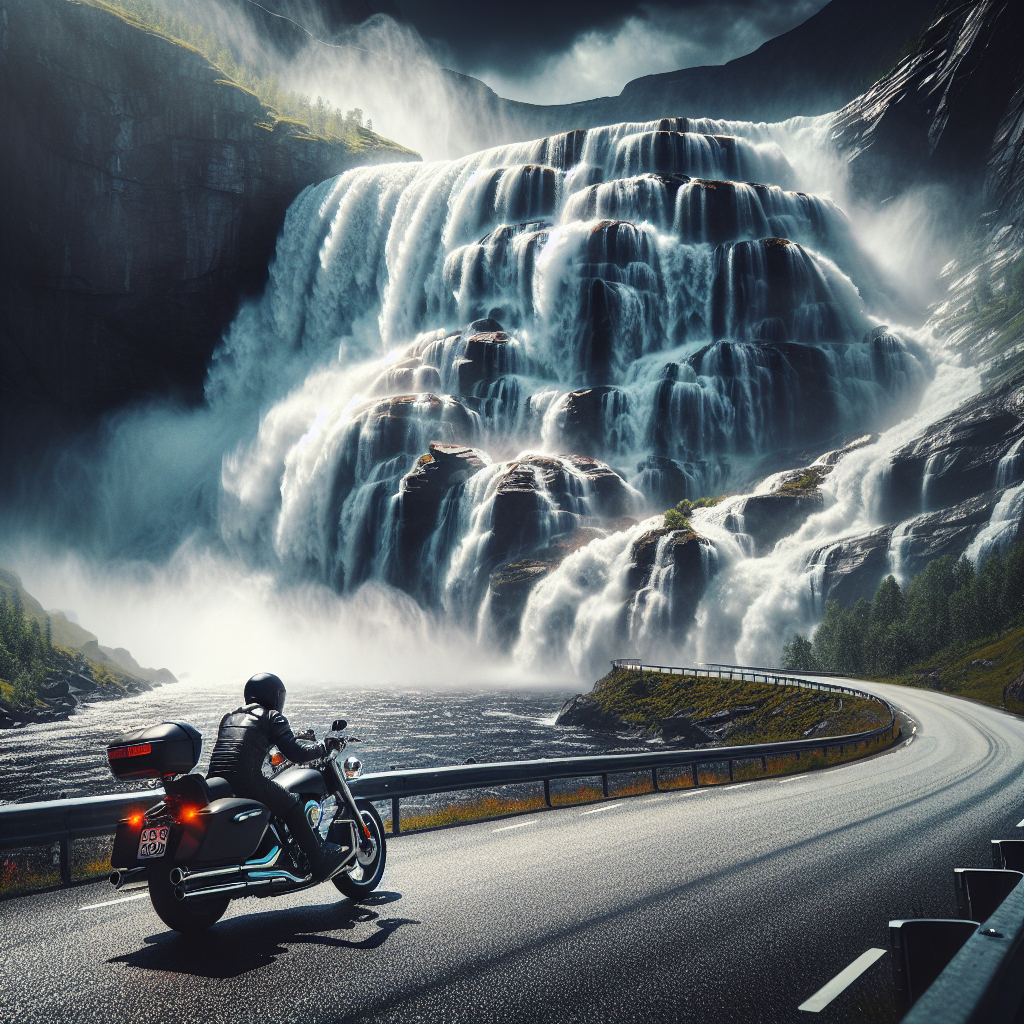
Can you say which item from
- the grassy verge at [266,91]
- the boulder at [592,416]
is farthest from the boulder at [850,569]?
the grassy verge at [266,91]

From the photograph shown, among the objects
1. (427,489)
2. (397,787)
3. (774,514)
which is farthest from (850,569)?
(397,787)

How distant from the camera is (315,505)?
87625mm

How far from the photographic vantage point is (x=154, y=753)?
5.39 metres

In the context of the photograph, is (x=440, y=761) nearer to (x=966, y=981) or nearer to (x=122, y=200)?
(x=966, y=981)

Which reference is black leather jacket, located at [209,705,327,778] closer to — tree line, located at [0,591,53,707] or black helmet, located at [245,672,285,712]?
black helmet, located at [245,672,285,712]

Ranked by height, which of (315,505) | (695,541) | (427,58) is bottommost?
(695,541)

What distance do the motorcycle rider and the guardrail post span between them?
3214mm

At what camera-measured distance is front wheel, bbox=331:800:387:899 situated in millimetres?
6594

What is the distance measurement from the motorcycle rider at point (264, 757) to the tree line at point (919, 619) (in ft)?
179

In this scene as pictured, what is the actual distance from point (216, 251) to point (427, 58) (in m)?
113

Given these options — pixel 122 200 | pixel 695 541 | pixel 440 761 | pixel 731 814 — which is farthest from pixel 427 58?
pixel 731 814

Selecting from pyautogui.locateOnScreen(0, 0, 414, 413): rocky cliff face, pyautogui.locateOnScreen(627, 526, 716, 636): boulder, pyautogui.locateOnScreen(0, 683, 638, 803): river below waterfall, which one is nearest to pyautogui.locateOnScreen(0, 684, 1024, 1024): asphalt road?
pyautogui.locateOnScreen(0, 683, 638, 803): river below waterfall

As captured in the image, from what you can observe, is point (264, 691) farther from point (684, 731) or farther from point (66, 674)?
point (66, 674)

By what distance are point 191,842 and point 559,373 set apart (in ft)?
286
